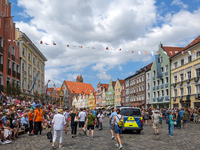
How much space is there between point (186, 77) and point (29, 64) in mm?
29597

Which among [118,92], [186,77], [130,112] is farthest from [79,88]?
[130,112]

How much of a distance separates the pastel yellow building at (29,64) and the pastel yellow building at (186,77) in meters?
25.5

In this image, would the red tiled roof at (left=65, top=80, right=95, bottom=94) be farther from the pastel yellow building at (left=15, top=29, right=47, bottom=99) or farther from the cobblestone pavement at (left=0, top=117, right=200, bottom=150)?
the cobblestone pavement at (left=0, top=117, right=200, bottom=150)

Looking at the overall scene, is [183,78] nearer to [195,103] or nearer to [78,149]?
[195,103]

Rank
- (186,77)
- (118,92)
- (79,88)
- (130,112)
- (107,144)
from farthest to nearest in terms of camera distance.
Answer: (79,88) < (118,92) < (186,77) < (130,112) < (107,144)

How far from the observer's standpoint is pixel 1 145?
1137 centimetres

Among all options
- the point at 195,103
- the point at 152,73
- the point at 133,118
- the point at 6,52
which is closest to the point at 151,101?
the point at 152,73

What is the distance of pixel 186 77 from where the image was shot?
40.7m

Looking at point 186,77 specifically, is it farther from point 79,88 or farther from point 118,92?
point 79,88

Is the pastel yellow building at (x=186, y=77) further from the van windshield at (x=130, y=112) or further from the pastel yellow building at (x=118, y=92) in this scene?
the pastel yellow building at (x=118, y=92)

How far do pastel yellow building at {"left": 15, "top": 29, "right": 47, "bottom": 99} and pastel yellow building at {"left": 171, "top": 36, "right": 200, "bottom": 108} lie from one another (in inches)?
1002

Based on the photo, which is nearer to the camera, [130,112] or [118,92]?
[130,112]

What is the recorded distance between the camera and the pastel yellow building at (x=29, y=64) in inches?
1657

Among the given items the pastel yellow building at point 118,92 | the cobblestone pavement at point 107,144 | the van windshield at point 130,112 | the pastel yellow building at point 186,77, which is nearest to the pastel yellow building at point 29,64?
the van windshield at point 130,112
